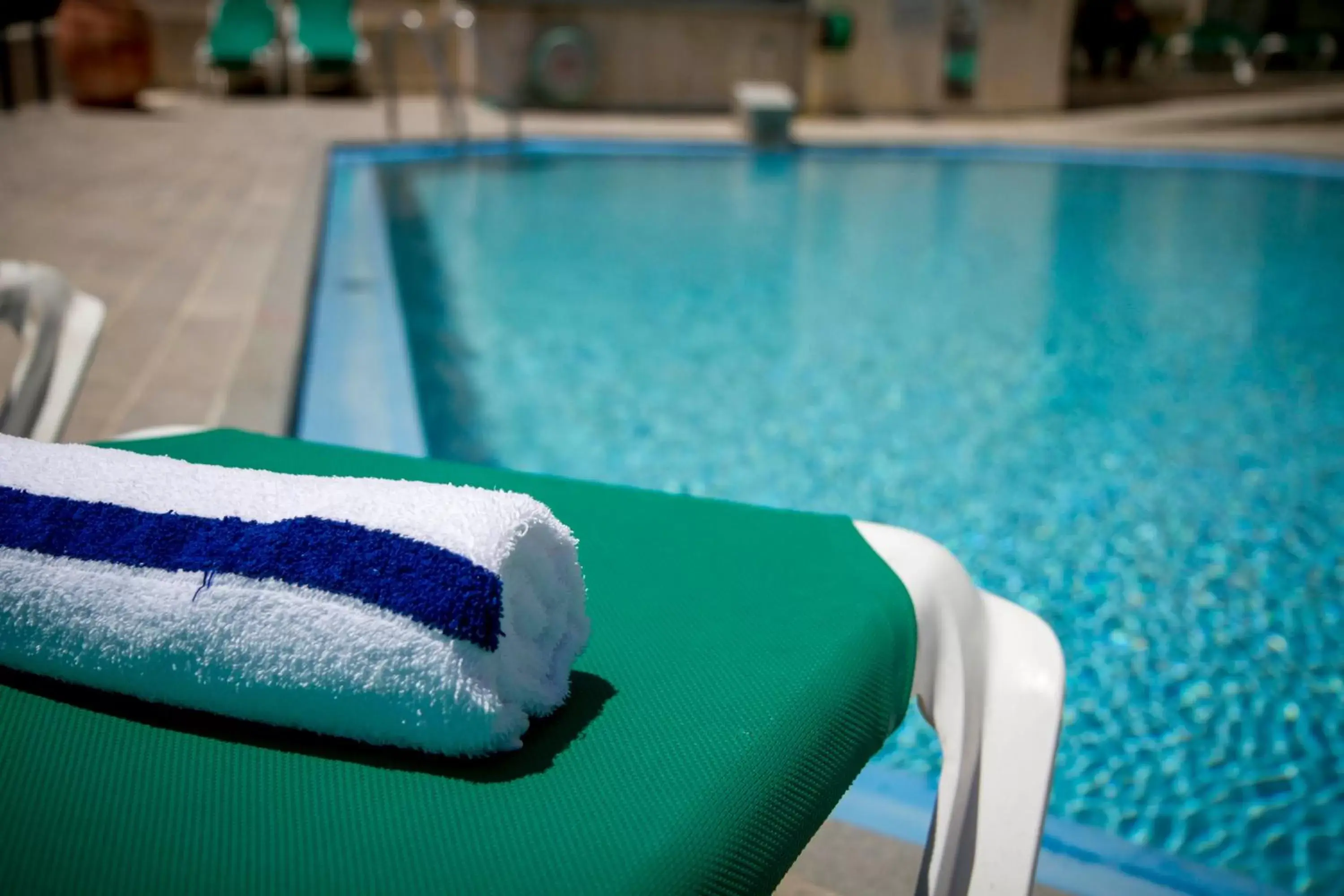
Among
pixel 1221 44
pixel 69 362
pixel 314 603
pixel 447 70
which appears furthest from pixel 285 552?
pixel 1221 44

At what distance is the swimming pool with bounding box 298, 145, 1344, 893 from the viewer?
2090 millimetres

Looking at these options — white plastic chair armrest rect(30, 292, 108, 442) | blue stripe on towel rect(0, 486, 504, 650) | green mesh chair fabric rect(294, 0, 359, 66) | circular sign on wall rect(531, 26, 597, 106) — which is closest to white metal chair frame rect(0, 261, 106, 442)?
white plastic chair armrest rect(30, 292, 108, 442)

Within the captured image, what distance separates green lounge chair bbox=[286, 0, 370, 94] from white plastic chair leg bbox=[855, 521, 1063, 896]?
468 inches

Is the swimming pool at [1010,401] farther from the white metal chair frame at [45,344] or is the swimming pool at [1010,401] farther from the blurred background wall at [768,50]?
the blurred background wall at [768,50]

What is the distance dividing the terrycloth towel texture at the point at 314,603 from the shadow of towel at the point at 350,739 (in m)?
0.02

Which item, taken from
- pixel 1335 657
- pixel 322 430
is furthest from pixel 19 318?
pixel 1335 657

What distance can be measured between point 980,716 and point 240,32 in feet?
41.5

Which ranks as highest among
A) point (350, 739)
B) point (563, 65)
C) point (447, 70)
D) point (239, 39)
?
point (239, 39)

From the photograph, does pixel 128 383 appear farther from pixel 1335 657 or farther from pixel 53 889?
pixel 1335 657

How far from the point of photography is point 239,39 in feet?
→ 38.9

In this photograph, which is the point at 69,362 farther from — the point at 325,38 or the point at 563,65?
the point at 563,65

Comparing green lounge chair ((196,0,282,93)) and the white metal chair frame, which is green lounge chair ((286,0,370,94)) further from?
the white metal chair frame

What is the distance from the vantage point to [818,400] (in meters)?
3.87

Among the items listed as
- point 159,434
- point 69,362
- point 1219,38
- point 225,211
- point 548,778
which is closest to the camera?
A: point 548,778
